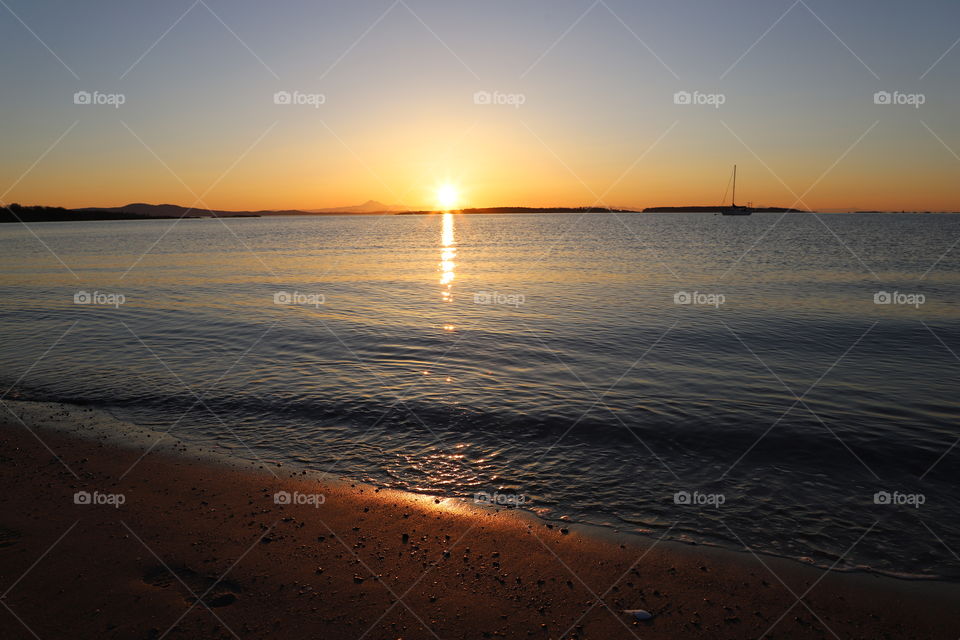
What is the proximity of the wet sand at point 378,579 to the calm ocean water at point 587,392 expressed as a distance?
33.3 inches

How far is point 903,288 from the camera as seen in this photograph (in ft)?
112

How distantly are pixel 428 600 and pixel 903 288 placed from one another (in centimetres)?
4116

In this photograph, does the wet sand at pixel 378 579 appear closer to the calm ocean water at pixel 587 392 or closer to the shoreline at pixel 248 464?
the shoreline at pixel 248 464

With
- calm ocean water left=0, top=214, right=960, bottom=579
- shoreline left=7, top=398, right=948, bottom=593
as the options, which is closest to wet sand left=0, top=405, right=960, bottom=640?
shoreline left=7, top=398, right=948, bottom=593

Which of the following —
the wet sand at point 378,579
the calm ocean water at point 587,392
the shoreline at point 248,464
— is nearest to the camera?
the wet sand at point 378,579

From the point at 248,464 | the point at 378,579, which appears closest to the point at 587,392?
the point at 248,464

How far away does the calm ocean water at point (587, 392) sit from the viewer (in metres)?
8.55

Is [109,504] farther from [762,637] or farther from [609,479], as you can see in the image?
[762,637]

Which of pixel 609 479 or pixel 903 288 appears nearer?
pixel 609 479

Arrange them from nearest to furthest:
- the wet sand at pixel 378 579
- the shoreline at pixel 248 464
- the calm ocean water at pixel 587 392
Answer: the wet sand at pixel 378 579, the shoreline at pixel 248 464, the calm ocean water at pixel 587 392

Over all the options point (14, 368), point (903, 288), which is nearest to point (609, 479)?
point (14, 368)

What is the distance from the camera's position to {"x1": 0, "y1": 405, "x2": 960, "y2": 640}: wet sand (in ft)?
17.9

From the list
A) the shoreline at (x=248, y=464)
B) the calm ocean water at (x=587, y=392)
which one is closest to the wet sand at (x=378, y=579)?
the shoreline at (x=248, y=464)

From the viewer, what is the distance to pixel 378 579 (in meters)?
6.21
